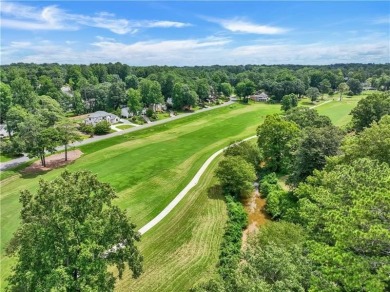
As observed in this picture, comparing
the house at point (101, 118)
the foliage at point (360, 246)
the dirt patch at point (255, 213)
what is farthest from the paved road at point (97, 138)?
the foliage at point (360, 246)

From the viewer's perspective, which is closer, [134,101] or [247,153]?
[247,153]

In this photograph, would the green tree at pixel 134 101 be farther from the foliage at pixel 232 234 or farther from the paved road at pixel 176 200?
the foliage at pixel 232 234

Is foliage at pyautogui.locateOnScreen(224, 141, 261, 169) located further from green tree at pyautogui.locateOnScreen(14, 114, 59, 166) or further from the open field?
green tree at pyautogui.locateOnScreen(14, 114, 59, 166)

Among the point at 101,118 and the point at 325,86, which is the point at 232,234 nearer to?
the point at 101,118

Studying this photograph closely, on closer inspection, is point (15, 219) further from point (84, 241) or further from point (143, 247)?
point (84, 241)

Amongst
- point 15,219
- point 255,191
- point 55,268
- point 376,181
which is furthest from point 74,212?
point 255,191

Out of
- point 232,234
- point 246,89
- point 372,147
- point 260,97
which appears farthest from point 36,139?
point 260,97

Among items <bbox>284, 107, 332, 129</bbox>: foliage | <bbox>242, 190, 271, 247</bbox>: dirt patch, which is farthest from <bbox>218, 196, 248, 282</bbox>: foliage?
<bbox>284, 107, 332, 129</bbox>: foliage
